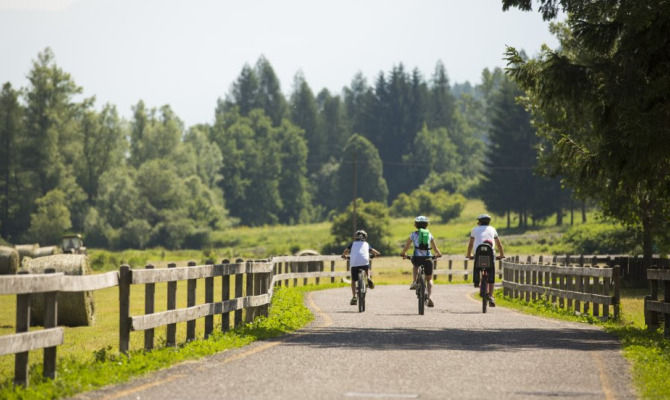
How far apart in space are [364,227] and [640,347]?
68365 millimetres

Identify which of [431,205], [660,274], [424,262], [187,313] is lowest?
[187,313]

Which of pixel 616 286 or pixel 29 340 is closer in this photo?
pixel 29 340

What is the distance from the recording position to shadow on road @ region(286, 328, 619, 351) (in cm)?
1474

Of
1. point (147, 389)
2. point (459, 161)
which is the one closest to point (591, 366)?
point (147, 389)

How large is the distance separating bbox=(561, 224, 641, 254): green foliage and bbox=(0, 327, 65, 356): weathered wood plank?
135 ft

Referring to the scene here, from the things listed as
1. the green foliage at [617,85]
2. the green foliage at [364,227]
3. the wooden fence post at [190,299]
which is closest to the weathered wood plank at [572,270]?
the green foliage at [617,85]

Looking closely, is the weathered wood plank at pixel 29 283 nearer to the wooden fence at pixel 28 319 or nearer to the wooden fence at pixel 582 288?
the wooden fence at pixel 28 319

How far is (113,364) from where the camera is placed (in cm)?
1177

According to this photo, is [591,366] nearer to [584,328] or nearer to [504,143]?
[584,328]

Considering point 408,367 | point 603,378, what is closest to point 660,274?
point 603,378

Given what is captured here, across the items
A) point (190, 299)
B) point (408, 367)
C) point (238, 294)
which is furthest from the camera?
point (238, 294)

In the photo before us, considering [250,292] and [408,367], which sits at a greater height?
[250,292]

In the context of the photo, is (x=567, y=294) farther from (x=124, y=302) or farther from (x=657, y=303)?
(x=124, y=302)

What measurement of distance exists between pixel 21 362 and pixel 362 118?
175961 mm
